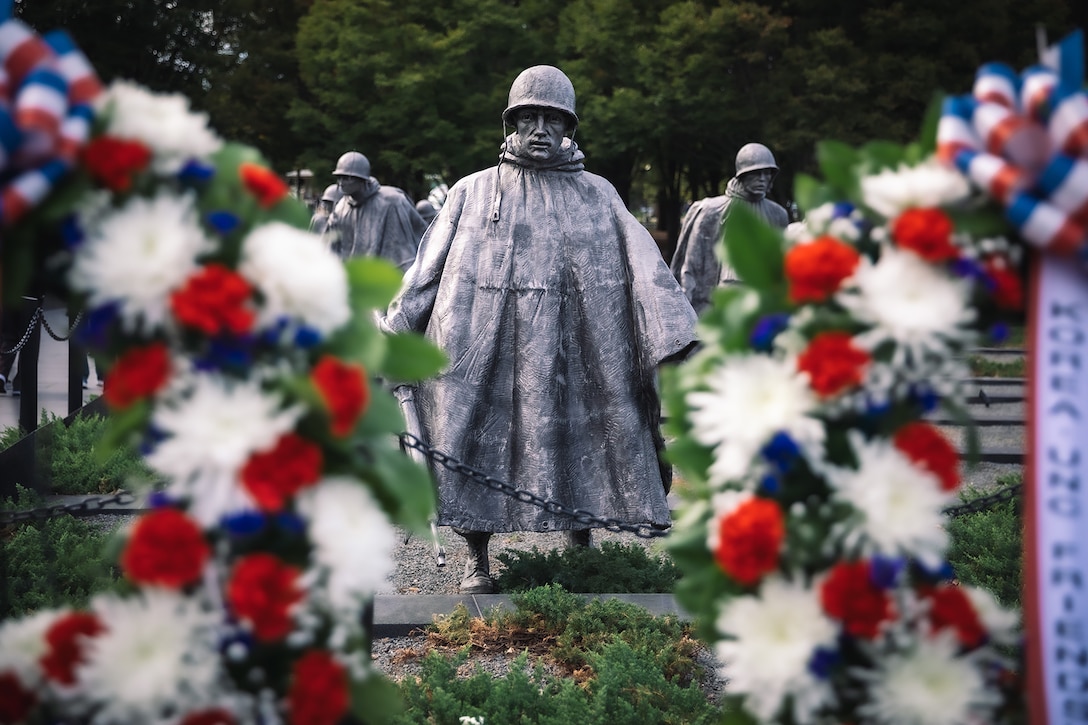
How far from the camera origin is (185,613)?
2088 mm

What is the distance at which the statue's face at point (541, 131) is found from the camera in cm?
593

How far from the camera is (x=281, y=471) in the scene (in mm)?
2092

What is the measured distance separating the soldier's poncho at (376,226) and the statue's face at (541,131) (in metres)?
7.47

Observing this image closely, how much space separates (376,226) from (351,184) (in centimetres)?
55

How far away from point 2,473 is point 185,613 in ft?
19.0

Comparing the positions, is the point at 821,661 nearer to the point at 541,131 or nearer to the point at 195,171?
the point at 195,171

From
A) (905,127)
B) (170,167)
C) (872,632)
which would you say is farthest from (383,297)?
(905,127)

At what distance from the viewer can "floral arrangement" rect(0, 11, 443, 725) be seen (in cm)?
207

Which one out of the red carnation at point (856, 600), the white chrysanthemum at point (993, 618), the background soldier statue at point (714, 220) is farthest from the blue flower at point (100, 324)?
the background soldier statue at point (714, 220)

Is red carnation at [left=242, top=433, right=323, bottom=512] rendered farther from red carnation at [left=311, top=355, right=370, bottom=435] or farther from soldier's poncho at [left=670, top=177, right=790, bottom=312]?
soldier's poncho at [left=670, top=177, right=790, bottom=312]

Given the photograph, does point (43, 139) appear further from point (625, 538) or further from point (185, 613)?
point (625, 538)

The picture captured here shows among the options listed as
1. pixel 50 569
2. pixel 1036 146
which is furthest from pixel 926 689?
pixel 50 569

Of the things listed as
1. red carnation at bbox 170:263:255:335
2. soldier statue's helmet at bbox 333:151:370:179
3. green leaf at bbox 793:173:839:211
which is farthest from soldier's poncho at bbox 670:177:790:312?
red carnation at bbox 170:263:255:335

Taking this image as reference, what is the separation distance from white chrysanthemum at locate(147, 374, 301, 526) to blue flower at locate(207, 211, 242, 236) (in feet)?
0.87
